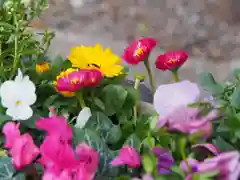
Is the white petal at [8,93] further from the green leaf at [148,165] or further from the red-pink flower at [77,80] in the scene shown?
the green leaf at [148,165]

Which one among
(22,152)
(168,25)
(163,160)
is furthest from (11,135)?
(168,25)

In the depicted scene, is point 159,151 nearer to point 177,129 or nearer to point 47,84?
point 177,129

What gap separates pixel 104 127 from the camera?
503mm

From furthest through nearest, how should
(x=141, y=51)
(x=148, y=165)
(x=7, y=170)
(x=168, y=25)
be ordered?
(x=168, y=25)
(x=141, y=51)
(x=7, y=170)
(x=148, y=165)

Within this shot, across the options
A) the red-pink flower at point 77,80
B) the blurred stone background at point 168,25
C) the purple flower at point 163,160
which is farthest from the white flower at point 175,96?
the blurred stone background at point 168,25

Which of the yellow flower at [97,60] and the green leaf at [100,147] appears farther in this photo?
the yellow flower at [97,60]

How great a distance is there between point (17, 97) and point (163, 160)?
20 centimetres

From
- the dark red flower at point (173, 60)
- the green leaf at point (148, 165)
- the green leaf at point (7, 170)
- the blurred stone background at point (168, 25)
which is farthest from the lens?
the blurred stone background at point (168, 25)

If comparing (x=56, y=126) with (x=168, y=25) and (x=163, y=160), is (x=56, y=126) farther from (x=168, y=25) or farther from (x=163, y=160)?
(x=168, y=25)

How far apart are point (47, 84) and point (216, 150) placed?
0.27 m

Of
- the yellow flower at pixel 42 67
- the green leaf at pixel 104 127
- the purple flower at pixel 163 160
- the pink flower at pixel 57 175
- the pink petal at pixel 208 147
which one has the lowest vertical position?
the green leaf at pixel 104 127

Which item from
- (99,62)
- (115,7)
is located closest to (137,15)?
(115,7)

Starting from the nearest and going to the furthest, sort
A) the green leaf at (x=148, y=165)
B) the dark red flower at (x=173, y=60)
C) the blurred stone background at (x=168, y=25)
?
the green leaf at (x=148, y=165)
the dark red flower at (x=173, y=60)
the blurred stone background at (x=168, y=25)

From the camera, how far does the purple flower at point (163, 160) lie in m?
0.35
